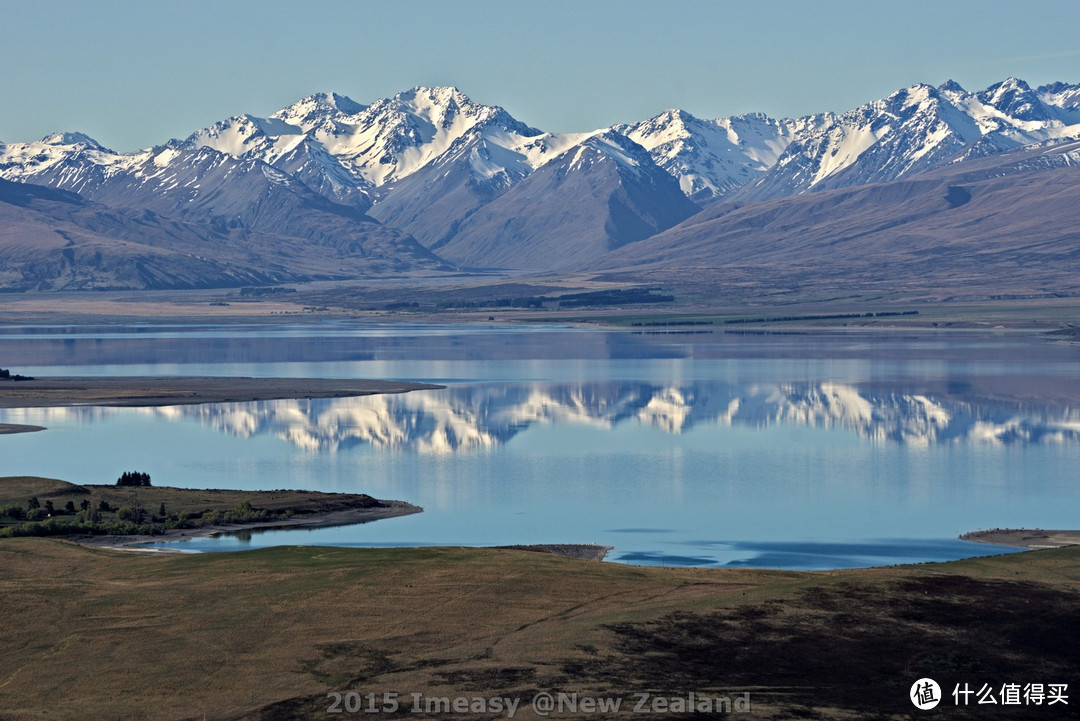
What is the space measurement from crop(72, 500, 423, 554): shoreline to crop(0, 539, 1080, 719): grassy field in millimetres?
11893

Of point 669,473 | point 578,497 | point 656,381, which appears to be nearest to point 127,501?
point 578,497

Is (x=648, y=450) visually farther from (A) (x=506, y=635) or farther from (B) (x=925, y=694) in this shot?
(B) (x=925, y=694)

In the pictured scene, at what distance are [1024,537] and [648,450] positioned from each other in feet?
98.3

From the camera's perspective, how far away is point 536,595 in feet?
114

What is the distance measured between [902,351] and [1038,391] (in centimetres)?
5104

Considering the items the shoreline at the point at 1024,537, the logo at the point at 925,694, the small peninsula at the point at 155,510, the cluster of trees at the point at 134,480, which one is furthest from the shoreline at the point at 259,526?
the logo at the point at 925,694

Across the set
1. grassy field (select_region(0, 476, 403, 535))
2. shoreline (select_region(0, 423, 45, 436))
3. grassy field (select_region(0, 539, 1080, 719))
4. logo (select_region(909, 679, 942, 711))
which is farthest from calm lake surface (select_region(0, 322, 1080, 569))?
logo (select_region(909, 679, 942, 711))

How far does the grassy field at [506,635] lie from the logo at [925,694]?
0.75 ft

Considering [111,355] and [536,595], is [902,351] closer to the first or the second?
[111,355]

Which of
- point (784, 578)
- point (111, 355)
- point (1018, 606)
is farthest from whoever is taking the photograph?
point (111, 355)

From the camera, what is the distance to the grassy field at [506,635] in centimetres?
2733

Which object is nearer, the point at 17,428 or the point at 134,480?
the point at 134,480

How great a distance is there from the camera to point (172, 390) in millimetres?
112812

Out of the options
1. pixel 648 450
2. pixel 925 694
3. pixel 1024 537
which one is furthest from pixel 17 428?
pixel 925 694
